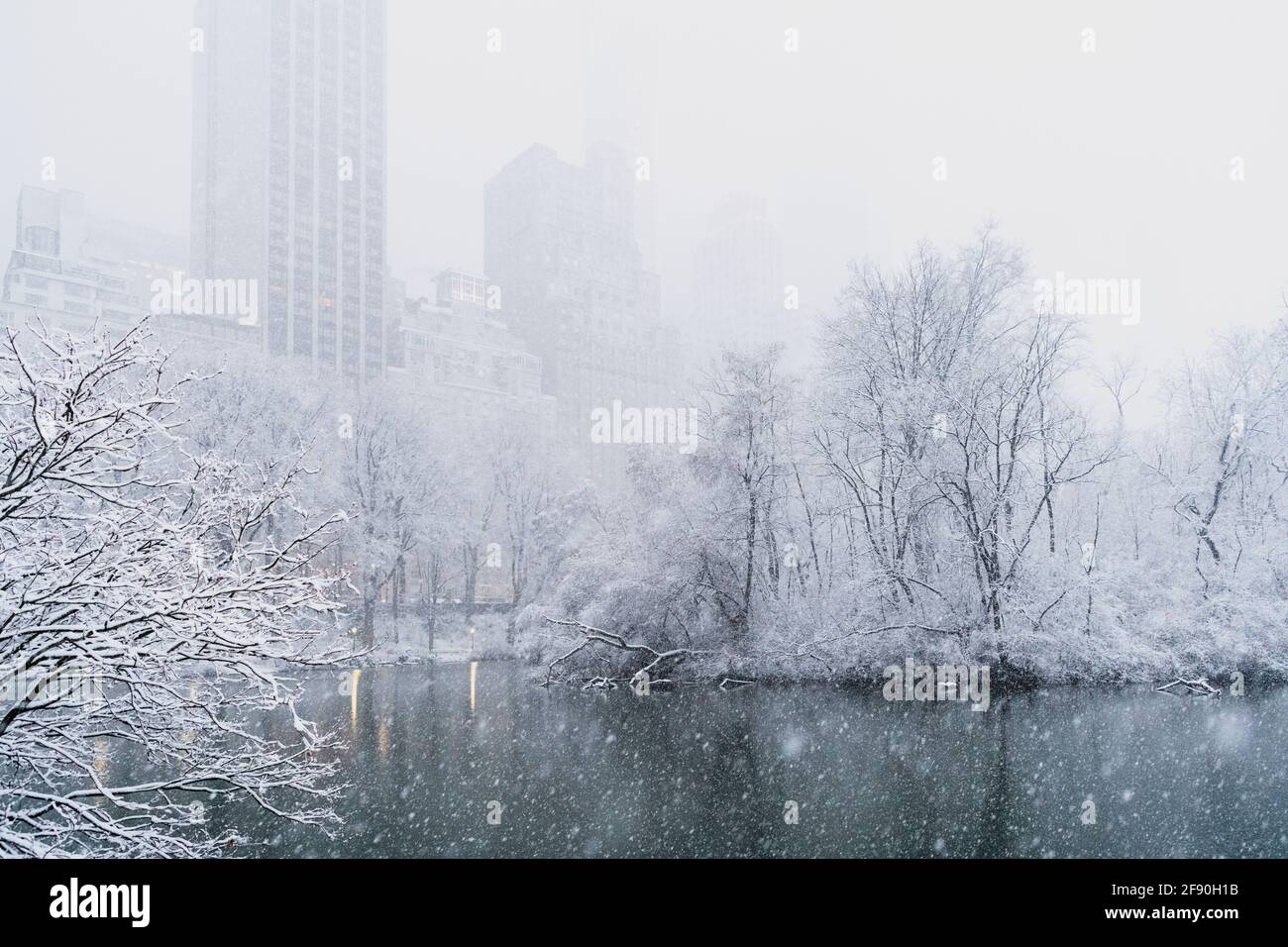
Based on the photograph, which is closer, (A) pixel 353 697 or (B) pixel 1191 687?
(B) pixel 1191 687

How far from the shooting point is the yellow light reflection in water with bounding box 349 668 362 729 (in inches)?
855

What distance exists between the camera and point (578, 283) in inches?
6088

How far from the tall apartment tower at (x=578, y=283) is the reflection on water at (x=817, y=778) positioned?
10473 centimetres

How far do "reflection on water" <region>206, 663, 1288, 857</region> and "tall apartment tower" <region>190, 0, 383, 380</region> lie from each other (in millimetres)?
107633

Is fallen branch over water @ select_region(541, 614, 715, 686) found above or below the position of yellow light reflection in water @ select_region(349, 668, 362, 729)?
above

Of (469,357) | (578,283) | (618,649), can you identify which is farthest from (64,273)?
(618,649)

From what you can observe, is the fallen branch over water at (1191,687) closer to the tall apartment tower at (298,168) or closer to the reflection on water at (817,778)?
the reflection on water at (817,778)

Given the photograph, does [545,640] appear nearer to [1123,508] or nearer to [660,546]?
[660,546]

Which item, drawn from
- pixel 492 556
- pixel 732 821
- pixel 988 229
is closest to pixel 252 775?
pixel 732 821

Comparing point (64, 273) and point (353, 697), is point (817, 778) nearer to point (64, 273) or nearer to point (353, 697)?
point (353, 697)

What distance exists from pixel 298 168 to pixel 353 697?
125944 millimetres
